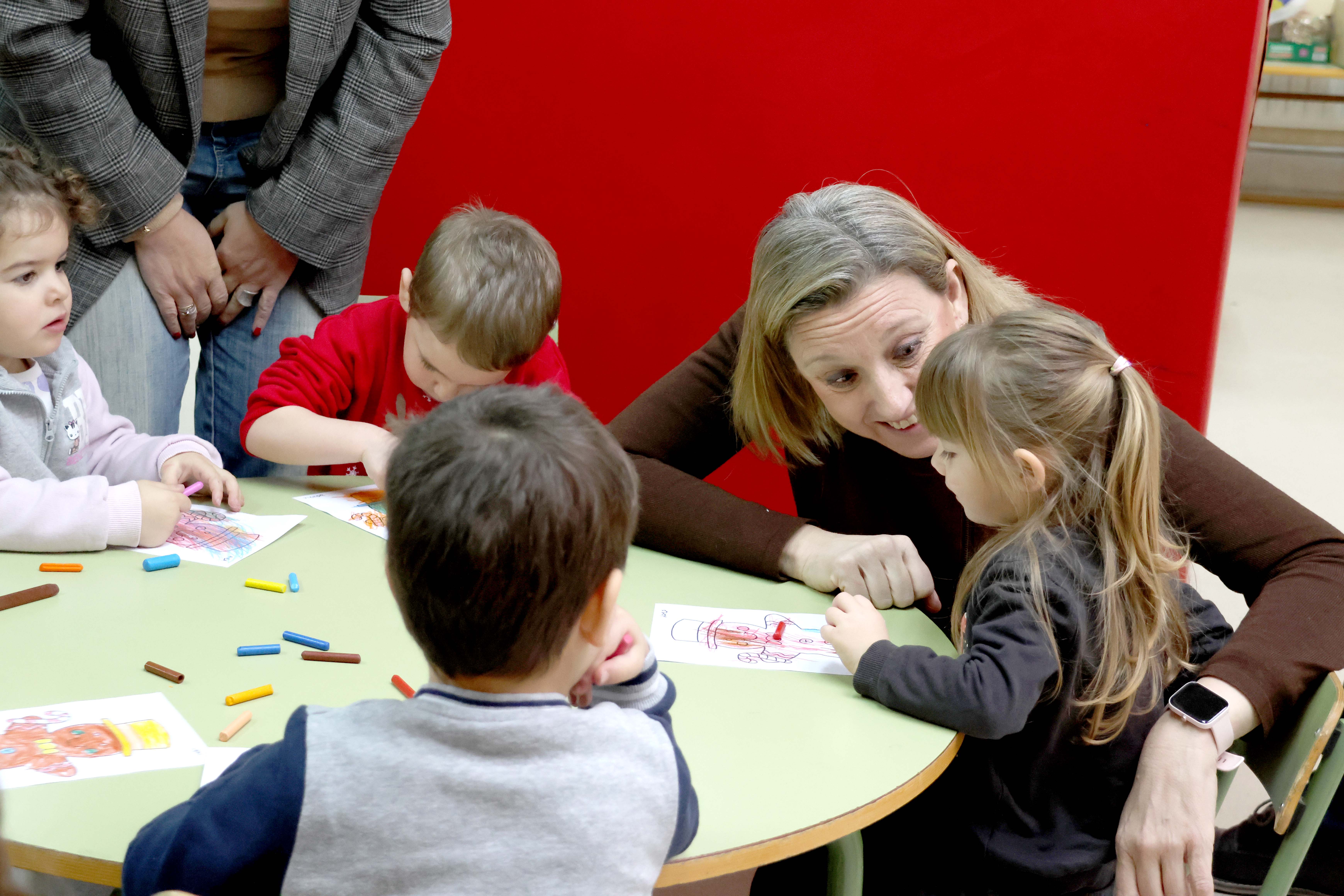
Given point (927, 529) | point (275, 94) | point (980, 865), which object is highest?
point (275, 94)

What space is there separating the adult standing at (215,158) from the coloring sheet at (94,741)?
0.96 metres

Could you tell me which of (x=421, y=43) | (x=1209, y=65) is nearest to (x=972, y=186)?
(x=1209, y=65)

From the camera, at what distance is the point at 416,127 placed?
2734mm

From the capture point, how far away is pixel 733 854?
984 mm

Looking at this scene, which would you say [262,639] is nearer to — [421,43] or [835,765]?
[835,765]

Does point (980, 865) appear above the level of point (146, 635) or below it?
below

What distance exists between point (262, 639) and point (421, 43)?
1127 mm

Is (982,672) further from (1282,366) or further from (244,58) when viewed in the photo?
(1282,366)

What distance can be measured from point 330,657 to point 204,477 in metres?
0.58

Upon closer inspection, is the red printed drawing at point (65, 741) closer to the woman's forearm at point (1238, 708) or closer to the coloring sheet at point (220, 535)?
the coloring sheet at point (220, 535)

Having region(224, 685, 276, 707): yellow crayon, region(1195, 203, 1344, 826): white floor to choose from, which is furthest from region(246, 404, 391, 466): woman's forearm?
region(1195, 203, 1344, 826): white floor

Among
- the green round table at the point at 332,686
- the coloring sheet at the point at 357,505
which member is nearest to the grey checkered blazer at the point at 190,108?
the coloring sheet at the point at 357,505

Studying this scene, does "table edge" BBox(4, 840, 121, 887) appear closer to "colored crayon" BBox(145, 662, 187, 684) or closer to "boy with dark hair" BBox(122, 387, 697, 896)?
"boy with dark hair" BBox(122, 387, 697, 896)

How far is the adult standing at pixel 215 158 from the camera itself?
1.78m
